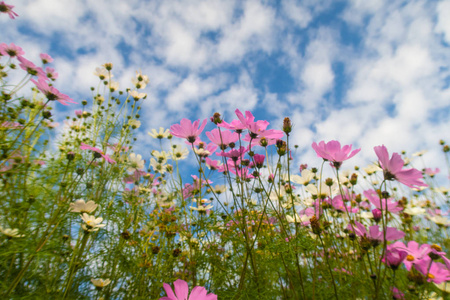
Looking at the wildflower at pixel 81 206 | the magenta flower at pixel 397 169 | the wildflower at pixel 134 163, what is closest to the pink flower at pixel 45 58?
the wildflower at pixel 134 163

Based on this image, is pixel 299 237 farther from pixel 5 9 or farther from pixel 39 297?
pixel 5 9

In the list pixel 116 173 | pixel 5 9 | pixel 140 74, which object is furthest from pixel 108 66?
pixel 116 173

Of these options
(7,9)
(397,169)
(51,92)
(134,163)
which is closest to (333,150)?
(397,169)

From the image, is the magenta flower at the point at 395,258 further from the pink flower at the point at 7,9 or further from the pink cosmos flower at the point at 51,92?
the pink flower at the point at 7,9

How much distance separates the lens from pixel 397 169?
0.66m

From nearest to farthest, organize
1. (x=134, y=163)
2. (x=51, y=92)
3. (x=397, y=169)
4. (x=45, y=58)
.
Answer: (x=397, y=169), (x=51, y=92), (x=134, y=163), (x=45, y=58)

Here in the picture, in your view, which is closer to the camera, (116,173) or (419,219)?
(116,173)

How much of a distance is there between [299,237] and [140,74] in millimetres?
1713

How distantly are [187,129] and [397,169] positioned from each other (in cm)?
70

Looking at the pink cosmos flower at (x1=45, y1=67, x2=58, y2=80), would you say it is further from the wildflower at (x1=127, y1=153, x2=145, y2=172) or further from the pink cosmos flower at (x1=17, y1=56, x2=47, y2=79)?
the wildflower at (x1=127, y1=153, x2=145, y2=172)

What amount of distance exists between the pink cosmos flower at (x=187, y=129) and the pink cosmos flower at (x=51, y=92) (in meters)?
0.65

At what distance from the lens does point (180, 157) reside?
1672mm

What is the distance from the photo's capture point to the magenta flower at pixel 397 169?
66 centimetres

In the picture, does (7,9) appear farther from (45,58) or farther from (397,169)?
(397,169)
